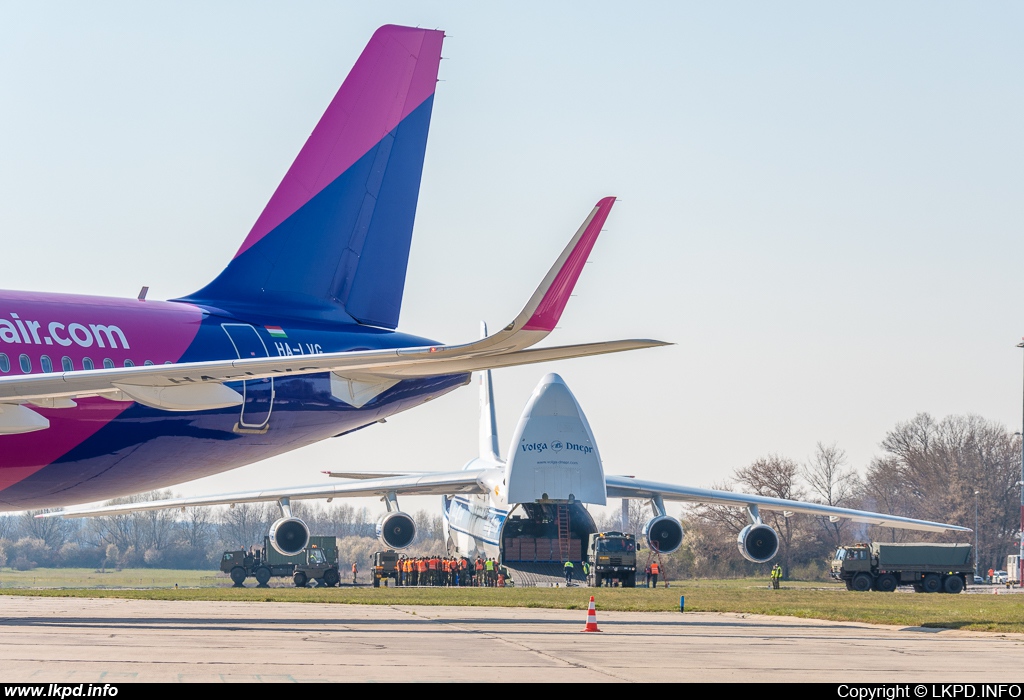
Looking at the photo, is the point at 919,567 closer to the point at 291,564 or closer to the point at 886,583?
the point at 886,583

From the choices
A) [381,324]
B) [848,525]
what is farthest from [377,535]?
[848,525]

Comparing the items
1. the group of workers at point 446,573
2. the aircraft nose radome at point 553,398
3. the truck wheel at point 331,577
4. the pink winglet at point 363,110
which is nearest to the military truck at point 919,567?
the aircraft nose radome at point 553,398

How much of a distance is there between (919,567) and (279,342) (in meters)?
27.6

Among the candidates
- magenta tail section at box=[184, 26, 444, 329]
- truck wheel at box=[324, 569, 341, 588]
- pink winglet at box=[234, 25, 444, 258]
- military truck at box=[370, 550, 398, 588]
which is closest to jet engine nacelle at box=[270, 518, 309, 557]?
military truck at box=[370, 550, 398, 588]

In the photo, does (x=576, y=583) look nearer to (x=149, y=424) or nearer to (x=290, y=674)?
(x=149, y=424)

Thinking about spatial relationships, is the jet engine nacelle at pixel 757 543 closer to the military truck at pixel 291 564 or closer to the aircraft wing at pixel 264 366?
the military truck at pixel 291 564

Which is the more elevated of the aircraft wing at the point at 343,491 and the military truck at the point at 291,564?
the aircraft wing at the point at 343,491

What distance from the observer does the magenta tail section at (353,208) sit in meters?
19.9

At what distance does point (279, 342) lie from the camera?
18578 millimetres

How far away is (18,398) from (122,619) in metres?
4.63

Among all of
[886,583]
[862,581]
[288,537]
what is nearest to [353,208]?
[288,537]

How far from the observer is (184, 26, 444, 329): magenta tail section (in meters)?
19.9

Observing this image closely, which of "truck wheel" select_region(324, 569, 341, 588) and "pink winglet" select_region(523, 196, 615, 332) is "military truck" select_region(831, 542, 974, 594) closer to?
"truck wheel" select_region(324, 569, 341, 588)

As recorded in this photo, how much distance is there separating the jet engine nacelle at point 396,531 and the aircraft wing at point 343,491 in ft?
10.3
